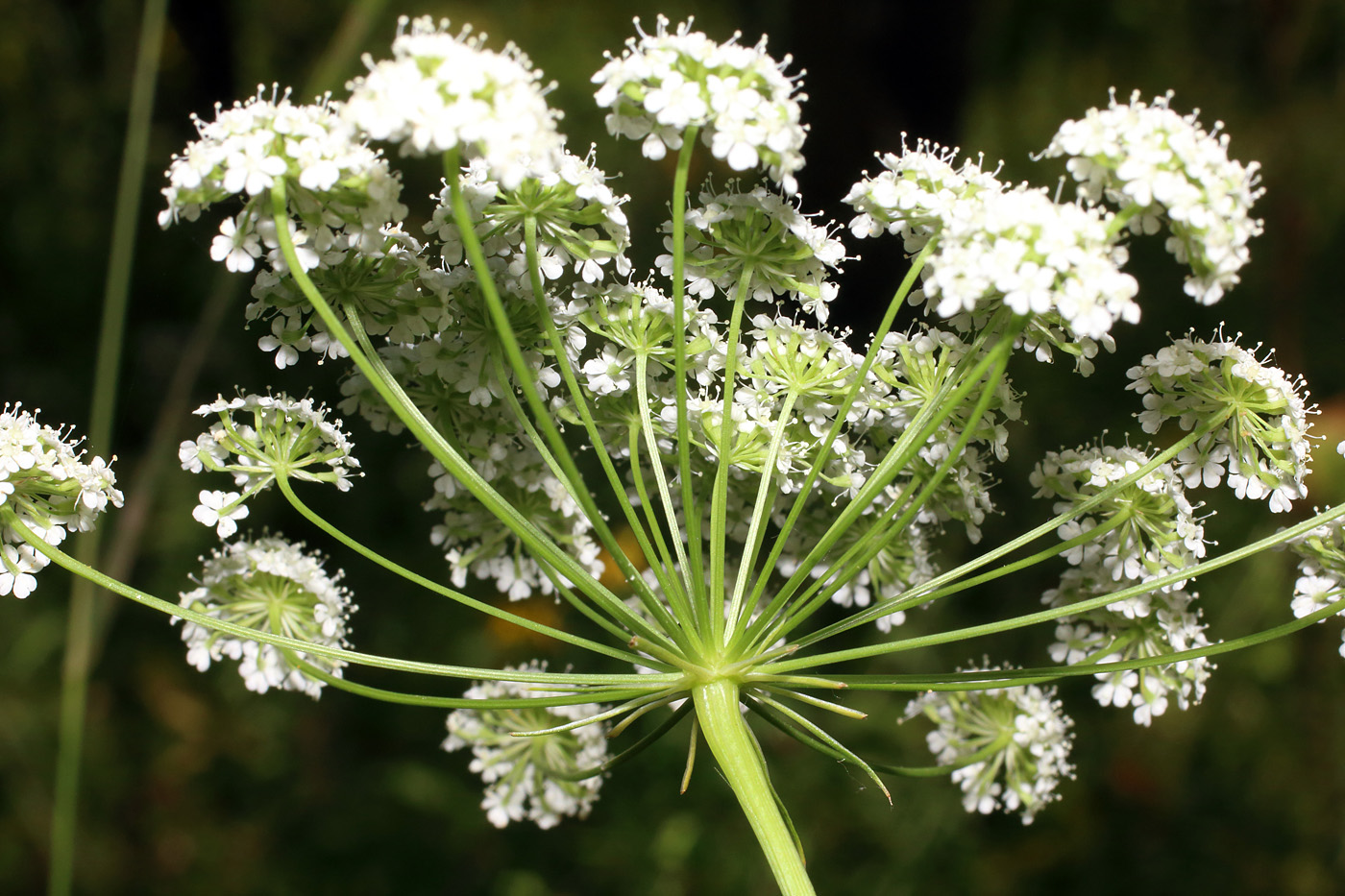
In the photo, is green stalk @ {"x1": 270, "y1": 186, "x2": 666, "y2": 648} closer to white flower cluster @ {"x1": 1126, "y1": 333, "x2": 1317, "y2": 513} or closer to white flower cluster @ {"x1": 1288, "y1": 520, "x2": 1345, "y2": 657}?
white flower cluster @ {"x1": 1126, "y1": 333, "x2": 1317, "y2": 513}

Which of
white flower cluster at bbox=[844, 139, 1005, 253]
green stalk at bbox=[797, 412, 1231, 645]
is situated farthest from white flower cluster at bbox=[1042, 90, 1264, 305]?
green stalk at bbox=[797, 412, 1231, 645]

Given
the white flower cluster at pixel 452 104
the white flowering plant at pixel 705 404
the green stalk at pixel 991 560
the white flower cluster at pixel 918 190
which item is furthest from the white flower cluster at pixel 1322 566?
the white flower cluster at pixel 452 104

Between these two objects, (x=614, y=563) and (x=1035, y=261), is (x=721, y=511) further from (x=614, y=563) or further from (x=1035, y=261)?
(x=614, y=563)

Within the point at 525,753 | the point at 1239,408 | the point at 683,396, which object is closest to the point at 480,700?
the point at 683,396

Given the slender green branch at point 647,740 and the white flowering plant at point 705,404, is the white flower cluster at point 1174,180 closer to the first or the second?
the white flowering plant at point 705,404

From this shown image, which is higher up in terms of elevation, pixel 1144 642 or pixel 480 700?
pixel 1144 642

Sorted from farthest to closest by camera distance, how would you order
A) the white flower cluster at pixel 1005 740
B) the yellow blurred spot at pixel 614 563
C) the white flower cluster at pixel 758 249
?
the yellow blurred spot at pixel 614 563 → the white flower cluster at pixel 1005 740 → the white flower cluster at pixel 758 249
